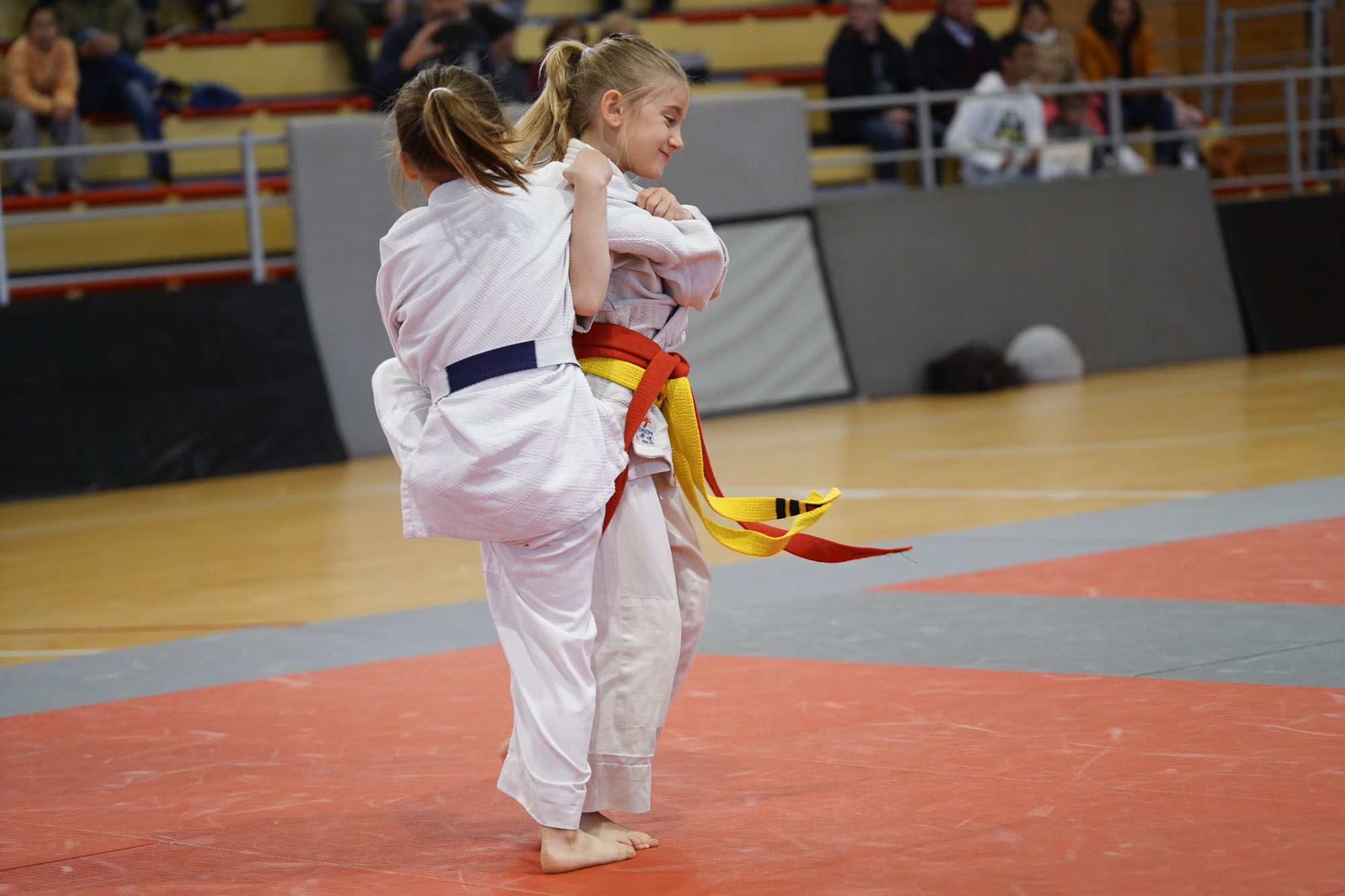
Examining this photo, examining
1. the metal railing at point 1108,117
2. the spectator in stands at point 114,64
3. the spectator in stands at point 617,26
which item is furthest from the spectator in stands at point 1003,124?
the spectator in stands at point 114,64

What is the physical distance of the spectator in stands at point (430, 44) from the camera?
38.5 ft

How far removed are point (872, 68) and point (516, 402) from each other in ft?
37.5

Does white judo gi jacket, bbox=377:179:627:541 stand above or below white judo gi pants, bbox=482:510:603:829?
above

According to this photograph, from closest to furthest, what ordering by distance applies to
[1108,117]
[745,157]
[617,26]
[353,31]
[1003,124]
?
[617,26], [745,157], [353,31], [1003,124], [1108,117]

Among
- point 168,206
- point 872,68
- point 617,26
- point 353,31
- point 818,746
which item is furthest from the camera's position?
point 872,68

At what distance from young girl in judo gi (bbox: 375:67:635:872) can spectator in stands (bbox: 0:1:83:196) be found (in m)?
→ 9.50

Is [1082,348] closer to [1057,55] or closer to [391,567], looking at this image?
[1057,55]

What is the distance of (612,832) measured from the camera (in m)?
2.91

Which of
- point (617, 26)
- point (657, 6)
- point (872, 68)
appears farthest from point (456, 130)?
point (657, 6)

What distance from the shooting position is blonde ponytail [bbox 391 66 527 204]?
2775mm

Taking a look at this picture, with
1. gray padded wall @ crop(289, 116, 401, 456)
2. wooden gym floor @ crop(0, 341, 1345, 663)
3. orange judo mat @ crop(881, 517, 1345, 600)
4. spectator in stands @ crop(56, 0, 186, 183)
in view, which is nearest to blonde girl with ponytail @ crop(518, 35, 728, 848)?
orange judo mat @ crop(881, 517, 1345, 600)

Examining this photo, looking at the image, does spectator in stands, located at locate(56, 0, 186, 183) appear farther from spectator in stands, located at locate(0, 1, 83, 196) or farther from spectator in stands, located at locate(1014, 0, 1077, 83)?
spectator in stands, located at locate(1014, 0, 1077, 83)

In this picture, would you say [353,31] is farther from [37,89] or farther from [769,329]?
[769,329]

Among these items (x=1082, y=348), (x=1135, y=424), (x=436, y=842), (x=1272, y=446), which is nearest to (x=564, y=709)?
(x=436, y=842)
